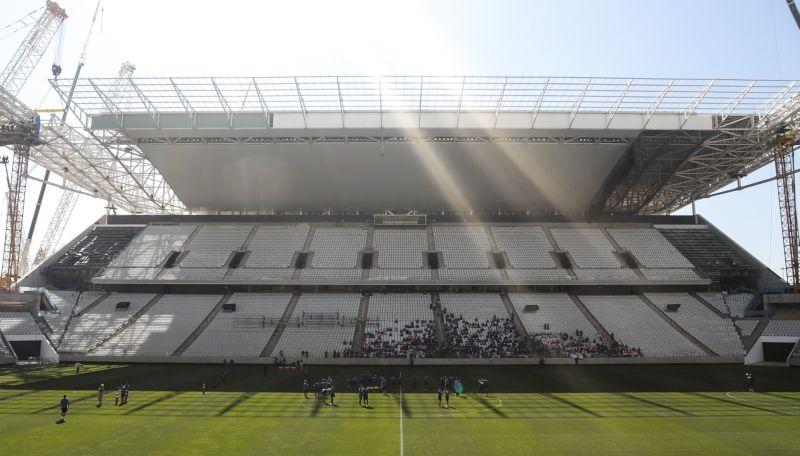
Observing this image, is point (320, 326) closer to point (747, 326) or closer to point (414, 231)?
point (414, 231)

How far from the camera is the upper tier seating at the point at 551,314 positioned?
44.0 metres

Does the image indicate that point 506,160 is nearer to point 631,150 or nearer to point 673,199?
point 631,150

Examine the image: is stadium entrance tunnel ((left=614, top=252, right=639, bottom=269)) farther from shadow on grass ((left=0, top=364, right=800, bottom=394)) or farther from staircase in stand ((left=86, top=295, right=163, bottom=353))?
staircase in stand ((left=86, top=295, right=163, bottom=353))

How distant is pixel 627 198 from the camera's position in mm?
61969

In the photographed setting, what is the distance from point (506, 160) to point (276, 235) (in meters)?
28.4

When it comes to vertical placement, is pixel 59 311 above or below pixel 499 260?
below

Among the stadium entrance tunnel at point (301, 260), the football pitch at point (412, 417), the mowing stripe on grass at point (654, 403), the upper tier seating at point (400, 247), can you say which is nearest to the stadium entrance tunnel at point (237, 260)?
the stadium entrance tunnel at point (301, 260)

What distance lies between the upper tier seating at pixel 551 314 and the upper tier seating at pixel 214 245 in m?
31.4

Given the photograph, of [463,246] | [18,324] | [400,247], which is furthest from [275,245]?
[18,324]

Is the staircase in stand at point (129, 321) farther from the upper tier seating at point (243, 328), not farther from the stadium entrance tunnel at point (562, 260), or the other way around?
the stadium entrance tunnel at point (562, 260)

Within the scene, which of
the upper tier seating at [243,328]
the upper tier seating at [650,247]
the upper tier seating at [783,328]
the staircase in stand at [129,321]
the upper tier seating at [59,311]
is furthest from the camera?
the upper tier seating at [650,247]

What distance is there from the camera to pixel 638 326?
1741 inches

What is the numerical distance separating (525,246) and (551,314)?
12104 millimetres

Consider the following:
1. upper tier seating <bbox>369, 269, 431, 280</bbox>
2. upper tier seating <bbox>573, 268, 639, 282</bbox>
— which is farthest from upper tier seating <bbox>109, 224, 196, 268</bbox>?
upper tier seating <bbox>573, 268, 639, 282</bbox>
